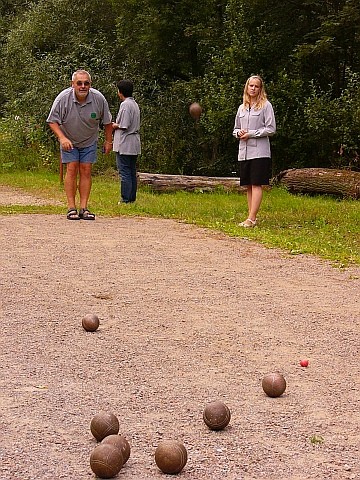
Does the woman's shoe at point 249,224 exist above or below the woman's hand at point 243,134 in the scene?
below

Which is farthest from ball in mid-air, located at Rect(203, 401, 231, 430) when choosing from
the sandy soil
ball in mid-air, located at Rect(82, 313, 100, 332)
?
ball in mid-air, located at Rect(82, 313, 100, 332)

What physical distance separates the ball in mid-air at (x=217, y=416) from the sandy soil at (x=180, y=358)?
4cm

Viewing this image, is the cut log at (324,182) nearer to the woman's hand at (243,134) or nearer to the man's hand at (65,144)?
the woman's hand at (243,134)

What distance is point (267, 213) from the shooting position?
13664 millimetres

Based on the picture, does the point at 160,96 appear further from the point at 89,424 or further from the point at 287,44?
the point at 89,424

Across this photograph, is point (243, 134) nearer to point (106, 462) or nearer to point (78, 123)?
point (78, 123)

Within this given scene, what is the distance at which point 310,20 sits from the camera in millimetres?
20672

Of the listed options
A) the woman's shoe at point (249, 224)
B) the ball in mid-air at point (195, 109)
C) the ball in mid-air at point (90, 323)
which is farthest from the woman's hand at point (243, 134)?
the ball in mid-air at point (195, 109)

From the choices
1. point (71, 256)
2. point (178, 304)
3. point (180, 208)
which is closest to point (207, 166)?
point (180, 208)

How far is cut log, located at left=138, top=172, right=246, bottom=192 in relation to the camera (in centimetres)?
1764

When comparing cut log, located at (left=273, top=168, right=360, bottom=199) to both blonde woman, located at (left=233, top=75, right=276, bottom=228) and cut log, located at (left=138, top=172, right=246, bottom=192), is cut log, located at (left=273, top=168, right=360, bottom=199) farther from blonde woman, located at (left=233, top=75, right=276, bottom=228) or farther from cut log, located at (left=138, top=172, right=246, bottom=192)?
blonde woman, located at (left=233, top=75, right=276, bottom=228)

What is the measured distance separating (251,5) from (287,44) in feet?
4.15

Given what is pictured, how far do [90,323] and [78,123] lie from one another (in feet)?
20.1

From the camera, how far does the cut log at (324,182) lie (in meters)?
16.7
